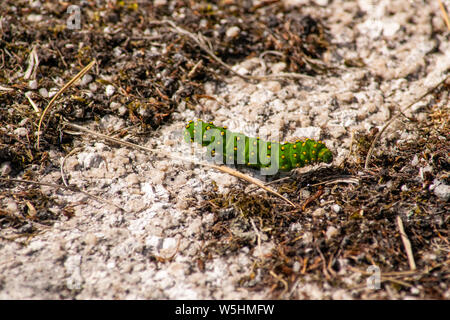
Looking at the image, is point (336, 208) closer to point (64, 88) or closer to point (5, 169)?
point (64, 88)

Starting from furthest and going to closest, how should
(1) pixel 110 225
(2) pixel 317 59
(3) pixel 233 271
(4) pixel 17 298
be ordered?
(2) pixel 317 59 → (1) pixel 110 225 → (3) pixel 233 271 → (4) pixel 17 298

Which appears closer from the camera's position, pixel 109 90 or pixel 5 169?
pixel 5 169

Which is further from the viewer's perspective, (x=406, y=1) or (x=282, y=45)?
(x=406, y=1)

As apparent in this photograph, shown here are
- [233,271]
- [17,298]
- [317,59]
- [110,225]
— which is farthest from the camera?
[317,59]

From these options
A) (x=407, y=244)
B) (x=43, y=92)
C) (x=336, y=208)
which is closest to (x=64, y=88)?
(x=43, y=92)
